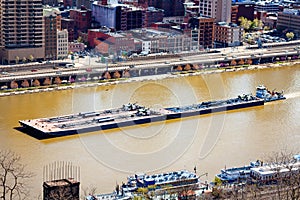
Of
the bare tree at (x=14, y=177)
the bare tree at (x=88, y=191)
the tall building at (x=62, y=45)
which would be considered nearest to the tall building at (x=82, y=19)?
the tall building at (x=62, y=45)

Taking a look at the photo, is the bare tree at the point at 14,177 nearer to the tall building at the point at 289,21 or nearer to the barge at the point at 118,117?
the barge at the point at 118,117

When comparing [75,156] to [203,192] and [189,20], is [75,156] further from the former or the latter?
[189,20]

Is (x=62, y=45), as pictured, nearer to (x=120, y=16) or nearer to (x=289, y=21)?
(x=120, y=16)

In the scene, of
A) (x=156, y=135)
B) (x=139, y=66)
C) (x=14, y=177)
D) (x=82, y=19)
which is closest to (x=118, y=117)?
(x=156, y=135)

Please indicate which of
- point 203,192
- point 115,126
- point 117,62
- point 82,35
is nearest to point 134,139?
point 115,126

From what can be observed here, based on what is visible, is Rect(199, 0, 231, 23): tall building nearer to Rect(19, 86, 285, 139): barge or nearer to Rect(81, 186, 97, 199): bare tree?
Rect(19, 86, 285, 139): barge

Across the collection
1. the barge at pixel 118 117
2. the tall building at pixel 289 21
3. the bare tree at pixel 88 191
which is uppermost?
the tall building at pixel 289 21

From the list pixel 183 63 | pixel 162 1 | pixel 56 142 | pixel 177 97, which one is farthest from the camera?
pixel 162 1
